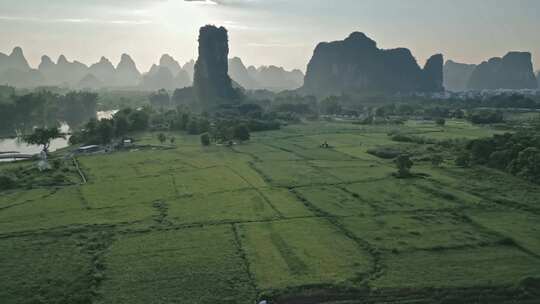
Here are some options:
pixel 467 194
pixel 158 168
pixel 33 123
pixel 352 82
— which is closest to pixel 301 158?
pixel 158 168

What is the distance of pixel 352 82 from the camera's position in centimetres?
15912

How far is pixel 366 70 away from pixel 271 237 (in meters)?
141

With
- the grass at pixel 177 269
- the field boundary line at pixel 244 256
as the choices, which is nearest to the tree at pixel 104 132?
the grass at pixel 177 269

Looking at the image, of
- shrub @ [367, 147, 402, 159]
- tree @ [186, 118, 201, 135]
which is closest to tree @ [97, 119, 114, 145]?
tree @ [186, 118, 201, 135]

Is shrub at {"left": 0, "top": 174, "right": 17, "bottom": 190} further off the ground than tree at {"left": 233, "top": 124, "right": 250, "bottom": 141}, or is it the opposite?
tree at {"left": 233, "top": 124, "right": 250, "bottom": 141}

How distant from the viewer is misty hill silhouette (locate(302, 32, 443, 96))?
156m

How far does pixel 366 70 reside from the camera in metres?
156

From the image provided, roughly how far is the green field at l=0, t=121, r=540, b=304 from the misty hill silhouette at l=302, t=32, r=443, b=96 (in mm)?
121581

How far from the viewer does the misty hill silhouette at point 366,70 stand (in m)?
156

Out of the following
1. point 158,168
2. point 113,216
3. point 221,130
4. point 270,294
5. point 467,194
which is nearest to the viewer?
point 270,294

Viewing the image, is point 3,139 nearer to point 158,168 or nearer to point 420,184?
point 158,168

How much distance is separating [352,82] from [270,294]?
5830 inches

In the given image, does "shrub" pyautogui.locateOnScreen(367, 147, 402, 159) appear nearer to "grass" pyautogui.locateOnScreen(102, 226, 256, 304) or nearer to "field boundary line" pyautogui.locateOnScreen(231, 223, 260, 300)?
"field boundary line" pyautogui.locateOnScreen(231, 223, 260, 300)

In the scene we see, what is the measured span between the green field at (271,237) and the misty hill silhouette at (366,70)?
121581 millimetres
